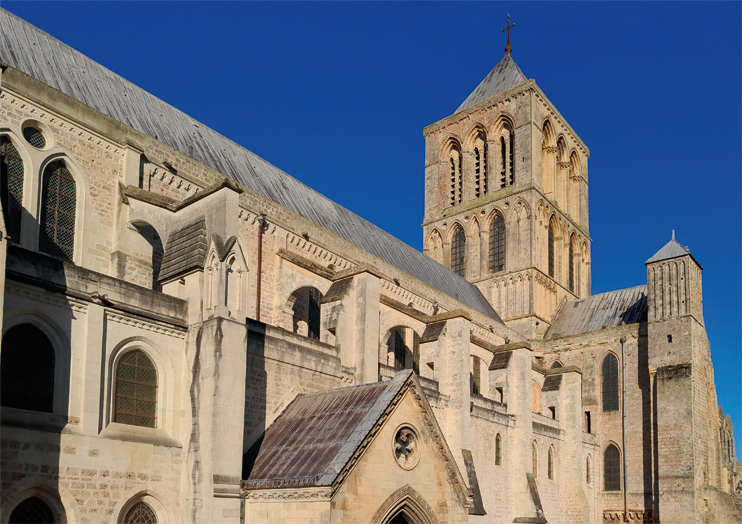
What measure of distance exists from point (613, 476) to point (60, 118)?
30.5 metres

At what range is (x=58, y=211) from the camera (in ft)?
59.5

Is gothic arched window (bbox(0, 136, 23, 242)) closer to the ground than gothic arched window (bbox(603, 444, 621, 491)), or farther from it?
farther from it

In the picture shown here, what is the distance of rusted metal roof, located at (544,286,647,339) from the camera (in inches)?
1650

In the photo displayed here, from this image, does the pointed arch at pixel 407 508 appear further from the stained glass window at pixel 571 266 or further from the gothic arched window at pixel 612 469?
the stained glass window at pixel 571 266

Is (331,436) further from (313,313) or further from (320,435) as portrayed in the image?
(313,313)

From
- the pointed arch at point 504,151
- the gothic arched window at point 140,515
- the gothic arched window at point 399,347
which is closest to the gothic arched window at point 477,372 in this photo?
the gothic arched window at point 399,347

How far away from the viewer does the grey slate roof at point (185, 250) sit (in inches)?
626

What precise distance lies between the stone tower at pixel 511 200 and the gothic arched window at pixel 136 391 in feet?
102

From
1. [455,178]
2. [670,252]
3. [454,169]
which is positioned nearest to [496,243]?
[455,178]

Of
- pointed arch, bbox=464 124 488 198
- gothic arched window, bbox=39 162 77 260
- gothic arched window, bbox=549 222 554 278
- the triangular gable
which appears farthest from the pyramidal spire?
gothic arched window, bbox=39 162 77 260

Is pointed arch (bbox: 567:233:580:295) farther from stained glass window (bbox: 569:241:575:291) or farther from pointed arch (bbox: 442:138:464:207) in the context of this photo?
pointed arch (bbox: 442:138:464:207)

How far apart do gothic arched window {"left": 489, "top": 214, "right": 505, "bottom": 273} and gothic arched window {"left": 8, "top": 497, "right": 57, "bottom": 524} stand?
3587cm

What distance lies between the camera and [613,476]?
37.3 metres

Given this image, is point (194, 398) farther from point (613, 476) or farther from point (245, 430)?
point (613, 476)
